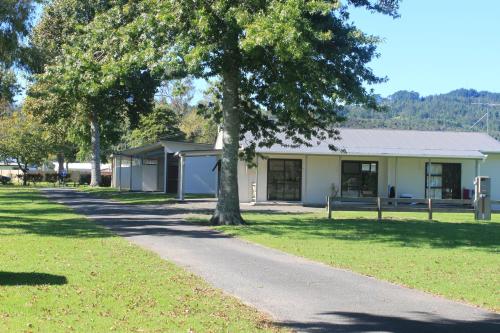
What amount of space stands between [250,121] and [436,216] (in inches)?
362

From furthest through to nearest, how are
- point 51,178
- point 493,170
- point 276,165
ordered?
point 51,178
point 493,170
point 276,165

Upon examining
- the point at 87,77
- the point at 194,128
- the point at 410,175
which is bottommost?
the point at 410,175

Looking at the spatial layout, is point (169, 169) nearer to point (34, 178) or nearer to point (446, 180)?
point (446, 180)

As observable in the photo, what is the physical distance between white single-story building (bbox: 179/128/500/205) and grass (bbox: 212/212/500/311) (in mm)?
9510

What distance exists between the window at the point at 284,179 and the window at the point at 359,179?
2.46 meters

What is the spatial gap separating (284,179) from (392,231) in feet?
50.1

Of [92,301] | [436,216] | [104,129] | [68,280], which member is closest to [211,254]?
[68,280]

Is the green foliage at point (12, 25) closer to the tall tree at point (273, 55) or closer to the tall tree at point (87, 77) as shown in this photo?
the tall tree at point (87, 77)

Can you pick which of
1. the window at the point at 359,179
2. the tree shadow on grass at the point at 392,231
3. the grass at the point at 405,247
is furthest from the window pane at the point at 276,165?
the tree shadow on grass at the point at 392,231

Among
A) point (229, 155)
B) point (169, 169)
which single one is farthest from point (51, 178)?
point (229, 155)

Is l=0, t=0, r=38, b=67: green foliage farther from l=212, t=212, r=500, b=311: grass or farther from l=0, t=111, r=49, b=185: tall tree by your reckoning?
l=0, t=111, r=49, b=185: tall tree

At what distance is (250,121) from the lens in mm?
22328

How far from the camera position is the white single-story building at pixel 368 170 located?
108 ft

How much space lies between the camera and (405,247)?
14906 mm
